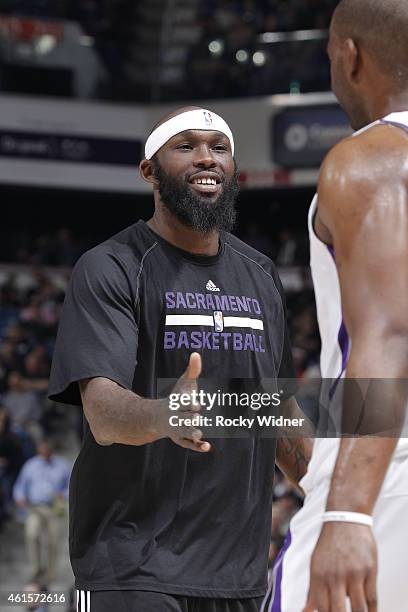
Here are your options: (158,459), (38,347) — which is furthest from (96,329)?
(38,347)

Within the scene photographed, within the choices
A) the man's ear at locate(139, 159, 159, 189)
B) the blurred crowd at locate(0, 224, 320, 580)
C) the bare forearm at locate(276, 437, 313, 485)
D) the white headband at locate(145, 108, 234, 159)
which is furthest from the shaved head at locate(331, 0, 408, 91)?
the blurred crowd at locate(0, 224, 320, 580)

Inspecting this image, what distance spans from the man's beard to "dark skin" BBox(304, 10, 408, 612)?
3.84 feet

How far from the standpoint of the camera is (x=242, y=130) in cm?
1684

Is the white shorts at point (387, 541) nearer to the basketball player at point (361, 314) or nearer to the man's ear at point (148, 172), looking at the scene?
the basketball player at point (361, 314)

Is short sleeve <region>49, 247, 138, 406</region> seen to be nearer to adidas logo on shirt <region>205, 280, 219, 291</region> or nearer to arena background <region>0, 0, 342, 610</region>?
adidas logo on shirt <region>205, 280, 219, 291</region>

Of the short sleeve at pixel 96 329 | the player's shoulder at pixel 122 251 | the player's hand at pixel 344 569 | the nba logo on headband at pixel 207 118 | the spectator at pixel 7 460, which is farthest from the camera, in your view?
the spectator at pixel 7 460

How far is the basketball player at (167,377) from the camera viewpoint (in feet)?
10.2

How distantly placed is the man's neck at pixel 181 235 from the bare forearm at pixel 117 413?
0.64 m

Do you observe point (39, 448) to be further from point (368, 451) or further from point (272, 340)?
point (368, 451)

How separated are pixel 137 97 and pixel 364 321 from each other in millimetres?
15341

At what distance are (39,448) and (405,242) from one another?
9359 millimetres

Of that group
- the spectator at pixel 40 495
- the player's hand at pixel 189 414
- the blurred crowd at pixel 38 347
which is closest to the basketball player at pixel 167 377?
the player's hand at pixel 189 414

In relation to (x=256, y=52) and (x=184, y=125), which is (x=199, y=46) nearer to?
(x=256, y=52)

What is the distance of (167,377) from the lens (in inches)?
129
